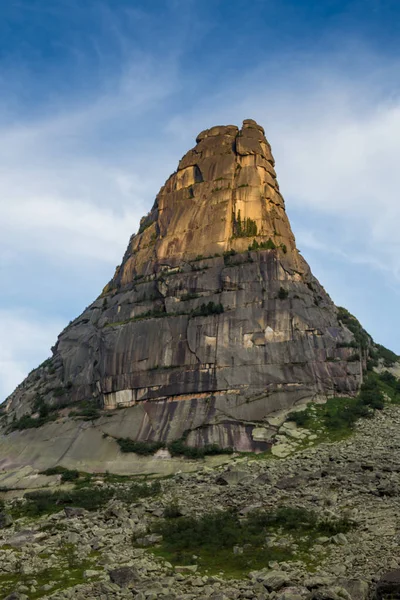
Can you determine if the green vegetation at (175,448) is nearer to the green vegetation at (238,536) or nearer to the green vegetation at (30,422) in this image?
the green vegetation at (30,422)

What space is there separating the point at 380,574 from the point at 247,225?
5408 centimetres

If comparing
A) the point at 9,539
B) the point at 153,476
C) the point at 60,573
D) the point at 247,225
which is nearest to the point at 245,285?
the point at 247,225

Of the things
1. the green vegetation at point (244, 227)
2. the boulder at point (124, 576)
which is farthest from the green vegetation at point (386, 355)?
the boulder at point (124, 576)

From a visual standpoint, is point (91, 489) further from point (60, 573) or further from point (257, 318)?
point (257, 318)

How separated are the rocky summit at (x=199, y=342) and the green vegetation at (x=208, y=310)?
14 centimetres

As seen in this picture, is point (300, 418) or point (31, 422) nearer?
point (300, 418)

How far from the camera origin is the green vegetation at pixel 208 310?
6506 centimetres

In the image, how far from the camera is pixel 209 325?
210 ft

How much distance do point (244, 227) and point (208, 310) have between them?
13287 mm

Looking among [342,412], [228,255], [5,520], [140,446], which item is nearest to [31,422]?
[140,446]

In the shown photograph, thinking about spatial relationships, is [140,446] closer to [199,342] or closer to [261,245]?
[199,342]

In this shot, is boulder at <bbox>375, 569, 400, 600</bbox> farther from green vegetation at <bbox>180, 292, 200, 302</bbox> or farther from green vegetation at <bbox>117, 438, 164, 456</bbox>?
green vegetation at <bbox>180, 292, 200, 302</bbox>

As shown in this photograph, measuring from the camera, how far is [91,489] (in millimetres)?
47875

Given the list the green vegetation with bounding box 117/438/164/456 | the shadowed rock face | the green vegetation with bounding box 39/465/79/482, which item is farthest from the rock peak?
the green vegetation with bounding box 39/465/79/482
